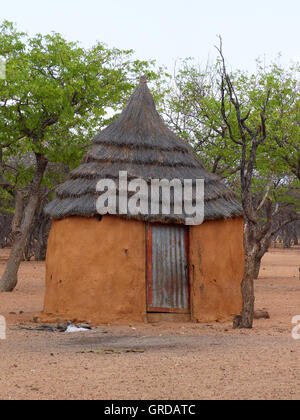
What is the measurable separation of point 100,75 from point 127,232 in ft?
21.8

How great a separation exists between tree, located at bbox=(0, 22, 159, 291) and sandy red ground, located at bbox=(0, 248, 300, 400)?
5.75 meters

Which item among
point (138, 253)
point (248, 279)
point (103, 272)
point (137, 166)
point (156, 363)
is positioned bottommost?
point (156, 363)

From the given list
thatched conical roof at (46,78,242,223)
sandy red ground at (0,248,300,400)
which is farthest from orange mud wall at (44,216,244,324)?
sandy red ground at (0,248,300,400)

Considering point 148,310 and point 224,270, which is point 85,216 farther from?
point 224,270

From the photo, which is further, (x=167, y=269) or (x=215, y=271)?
(x=215, y=271)

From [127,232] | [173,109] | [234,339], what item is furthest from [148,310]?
[173,109]

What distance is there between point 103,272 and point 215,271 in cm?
214

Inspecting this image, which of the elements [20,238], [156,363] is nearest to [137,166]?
[156,363]

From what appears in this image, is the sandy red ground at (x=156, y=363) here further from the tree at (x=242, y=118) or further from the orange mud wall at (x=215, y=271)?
the tree at (x=242, y=118)

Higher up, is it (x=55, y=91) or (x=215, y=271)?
(x=55, y=91)

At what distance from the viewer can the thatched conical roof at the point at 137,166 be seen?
39.3 feet

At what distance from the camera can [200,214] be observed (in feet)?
39.0

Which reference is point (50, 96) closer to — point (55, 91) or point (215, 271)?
point (55, 91)

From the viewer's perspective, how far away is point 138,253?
1175 centimetres
